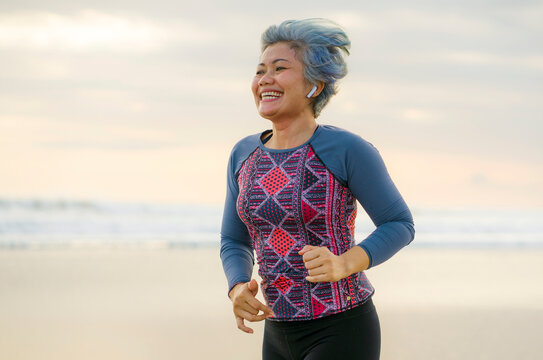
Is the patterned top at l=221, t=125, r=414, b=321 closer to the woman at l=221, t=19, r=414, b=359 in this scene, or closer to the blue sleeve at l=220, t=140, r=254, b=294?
the woman at l=221, t=19, r=414, b=359

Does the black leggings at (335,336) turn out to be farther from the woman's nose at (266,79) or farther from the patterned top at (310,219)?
the woman's nose at (266,79)

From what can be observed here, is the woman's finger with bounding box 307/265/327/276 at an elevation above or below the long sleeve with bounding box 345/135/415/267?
below

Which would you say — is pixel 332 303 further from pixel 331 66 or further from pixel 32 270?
pixel 32 270

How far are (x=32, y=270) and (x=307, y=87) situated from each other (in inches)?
249

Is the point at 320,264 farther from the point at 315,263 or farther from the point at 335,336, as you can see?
the point at 335,336

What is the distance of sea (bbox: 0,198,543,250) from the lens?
11109 millimetres

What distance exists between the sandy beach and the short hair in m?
3.11

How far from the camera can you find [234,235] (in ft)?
7.70

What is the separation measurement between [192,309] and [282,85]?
426cm

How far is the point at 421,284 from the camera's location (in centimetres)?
752

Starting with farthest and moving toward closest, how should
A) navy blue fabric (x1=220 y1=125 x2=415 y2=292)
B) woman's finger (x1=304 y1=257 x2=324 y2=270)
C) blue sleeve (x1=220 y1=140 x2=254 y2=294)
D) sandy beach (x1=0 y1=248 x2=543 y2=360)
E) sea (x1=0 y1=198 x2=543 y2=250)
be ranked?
1. sea (x1=0 y1=198 x2=543 y2=250)
2. sandy beach (x1=0 y1=248 x2=543 y2=360)
3. blue sleeve (x1=220 y1=140 x2=254 y2=294)
4. navy blue fabric (x1=220 y1=125 x2=415 y2=292)
5. woman's finger (x1=304 y1=257 x2=324 y2=270)

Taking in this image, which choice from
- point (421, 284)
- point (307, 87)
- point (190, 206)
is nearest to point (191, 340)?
point (421, 284)

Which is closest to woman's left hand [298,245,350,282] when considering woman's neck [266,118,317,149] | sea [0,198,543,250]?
woman's neck [266,118,317,149]

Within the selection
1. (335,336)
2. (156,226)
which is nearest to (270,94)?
(335,336)
